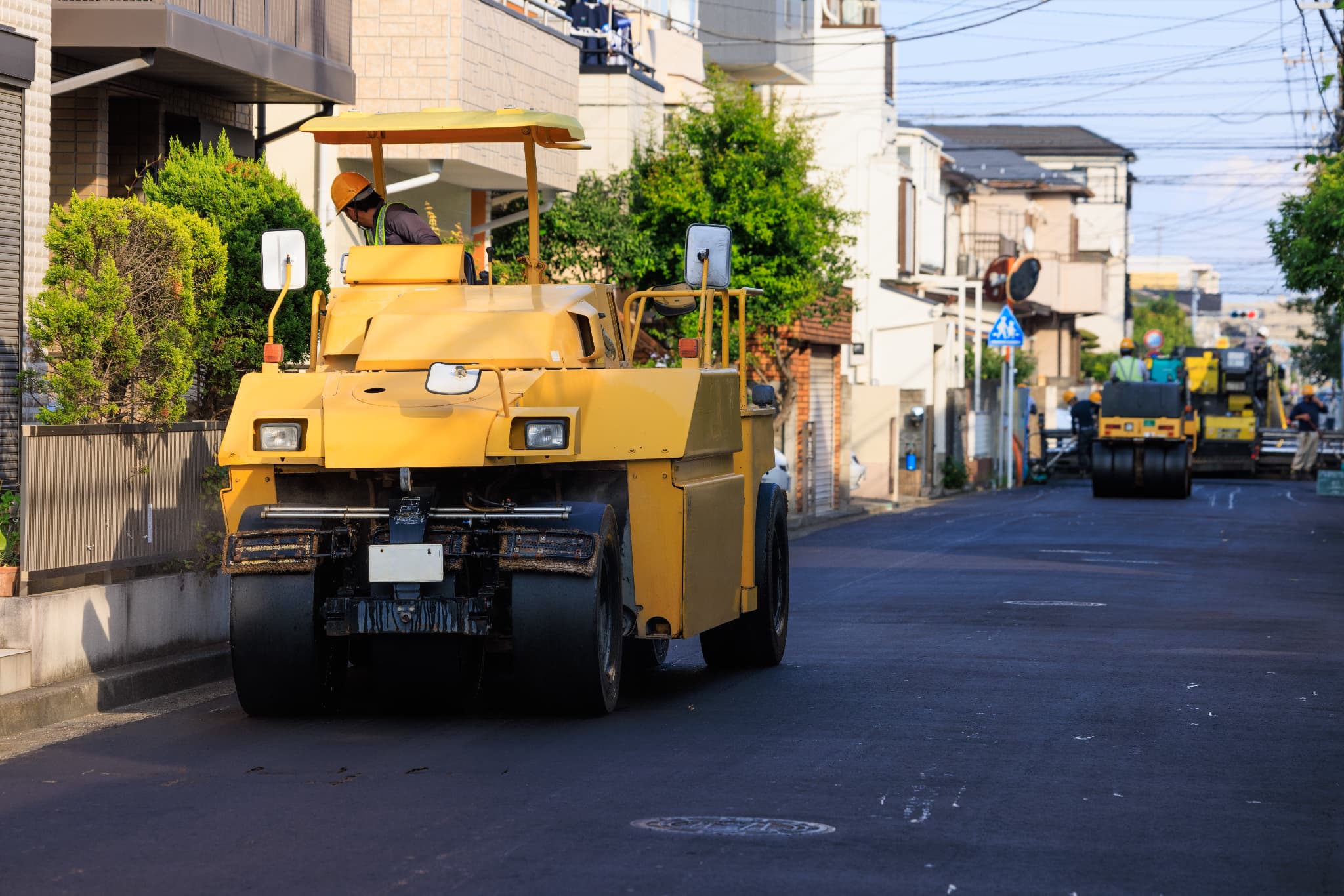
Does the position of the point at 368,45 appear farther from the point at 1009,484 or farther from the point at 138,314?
the point at 1009,484

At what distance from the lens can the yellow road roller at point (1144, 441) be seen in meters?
41.9

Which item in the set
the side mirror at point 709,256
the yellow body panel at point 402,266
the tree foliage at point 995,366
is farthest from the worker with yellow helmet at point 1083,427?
the yellow body panel at point 402,266

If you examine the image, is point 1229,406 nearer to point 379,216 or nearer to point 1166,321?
point 379,216

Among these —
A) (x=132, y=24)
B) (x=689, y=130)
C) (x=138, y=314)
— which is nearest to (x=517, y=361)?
(x=138, y=314)

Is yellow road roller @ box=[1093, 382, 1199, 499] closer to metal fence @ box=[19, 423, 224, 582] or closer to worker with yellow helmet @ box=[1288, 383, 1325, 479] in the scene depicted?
worker with yellow helmet @ box=[1288, 383, 1325, 479]

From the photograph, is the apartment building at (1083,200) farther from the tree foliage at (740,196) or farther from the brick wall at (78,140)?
the brick wall at (78,140)

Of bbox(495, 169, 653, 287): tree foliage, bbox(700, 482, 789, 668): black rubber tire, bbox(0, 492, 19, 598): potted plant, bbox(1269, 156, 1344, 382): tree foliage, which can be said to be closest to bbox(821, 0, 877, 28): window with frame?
bbox(1269, 156, 1344, 382): tree foliage

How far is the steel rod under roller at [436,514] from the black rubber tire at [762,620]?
2.76 m

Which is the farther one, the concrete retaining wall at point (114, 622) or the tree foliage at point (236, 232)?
the tree foliage at point (236, 232)

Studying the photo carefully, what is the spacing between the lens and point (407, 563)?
362 inches

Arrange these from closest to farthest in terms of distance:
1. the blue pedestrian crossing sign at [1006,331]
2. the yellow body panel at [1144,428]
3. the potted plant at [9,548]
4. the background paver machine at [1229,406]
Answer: the potted plant at [9,548] → the yellow body panel at [1144,428] → the blue pedestrian crossing sign at [1006,331] → the background paver machine at [1229,406]

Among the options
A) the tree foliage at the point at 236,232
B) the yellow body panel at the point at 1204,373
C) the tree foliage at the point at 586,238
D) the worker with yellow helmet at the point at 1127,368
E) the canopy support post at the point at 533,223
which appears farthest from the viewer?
the yellow body panel at the point at 1204,373

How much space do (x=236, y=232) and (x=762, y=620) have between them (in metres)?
5.40

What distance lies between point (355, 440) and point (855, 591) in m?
10.2
